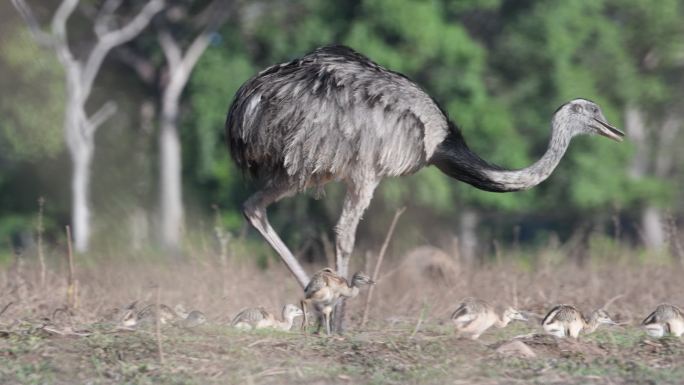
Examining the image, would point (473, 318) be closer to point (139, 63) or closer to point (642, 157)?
point (139, 63)

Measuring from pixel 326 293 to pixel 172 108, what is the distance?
16.0 meters

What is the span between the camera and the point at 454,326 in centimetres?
791

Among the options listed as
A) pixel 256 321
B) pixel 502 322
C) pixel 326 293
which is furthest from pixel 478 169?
pixel 256 321

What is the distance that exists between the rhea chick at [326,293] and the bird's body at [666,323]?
1.76 m

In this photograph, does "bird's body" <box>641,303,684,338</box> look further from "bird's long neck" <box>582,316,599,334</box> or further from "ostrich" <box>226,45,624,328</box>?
"ostrich" <box>226,45,624,328</box>

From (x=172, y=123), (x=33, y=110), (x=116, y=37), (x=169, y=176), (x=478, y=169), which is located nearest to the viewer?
(x=478, y=169)

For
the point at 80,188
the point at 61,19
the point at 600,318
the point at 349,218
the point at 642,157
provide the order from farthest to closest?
the point at 642,157, the point at 80,188, the point at 61,19, the point at 349,218, the point at 600,318

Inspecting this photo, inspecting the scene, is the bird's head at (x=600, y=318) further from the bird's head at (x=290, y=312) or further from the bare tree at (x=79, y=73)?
the bare tree at (x=79, y=73)

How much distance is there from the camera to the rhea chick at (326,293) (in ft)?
25.8

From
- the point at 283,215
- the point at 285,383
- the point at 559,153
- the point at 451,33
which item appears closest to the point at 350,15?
the point at 451,33

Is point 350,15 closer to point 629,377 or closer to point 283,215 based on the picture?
point 283,215

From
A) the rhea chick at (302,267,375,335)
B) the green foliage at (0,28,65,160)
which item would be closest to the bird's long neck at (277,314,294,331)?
the rhea chick at (302,267,375,335)

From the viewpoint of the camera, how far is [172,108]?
23438mm

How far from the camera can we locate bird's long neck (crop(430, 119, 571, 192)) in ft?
29.4
